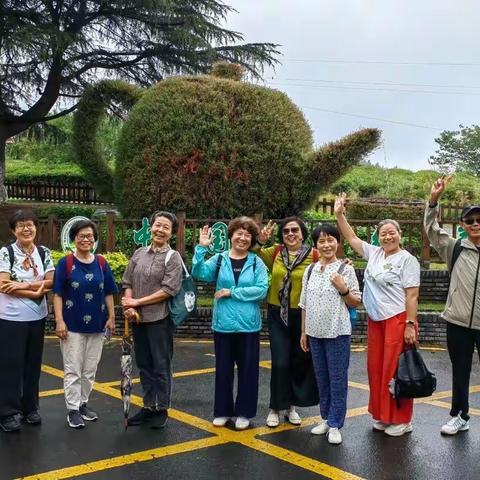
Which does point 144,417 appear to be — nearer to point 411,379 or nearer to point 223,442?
point 223,442

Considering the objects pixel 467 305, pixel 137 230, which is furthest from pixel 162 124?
pixel 467 305

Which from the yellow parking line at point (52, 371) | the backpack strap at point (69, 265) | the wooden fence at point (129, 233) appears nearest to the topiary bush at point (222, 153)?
the wooden fence at point (129, 233)

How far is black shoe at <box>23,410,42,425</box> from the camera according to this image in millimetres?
5035

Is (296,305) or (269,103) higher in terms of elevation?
(269,103)

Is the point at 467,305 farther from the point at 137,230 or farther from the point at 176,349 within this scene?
the point at 137,230

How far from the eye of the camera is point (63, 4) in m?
19.1

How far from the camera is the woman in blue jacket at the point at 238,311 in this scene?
4922mm

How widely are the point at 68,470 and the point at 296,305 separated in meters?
1.91

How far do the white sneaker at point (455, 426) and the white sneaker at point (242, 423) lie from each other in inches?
55.4

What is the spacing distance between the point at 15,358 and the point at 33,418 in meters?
0.49

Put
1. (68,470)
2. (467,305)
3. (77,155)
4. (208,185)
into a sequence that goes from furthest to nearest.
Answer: (77,155), (208,185), (467,305), (68,470)

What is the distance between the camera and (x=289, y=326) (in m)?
5.05

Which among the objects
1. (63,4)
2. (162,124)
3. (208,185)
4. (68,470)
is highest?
(63,4)

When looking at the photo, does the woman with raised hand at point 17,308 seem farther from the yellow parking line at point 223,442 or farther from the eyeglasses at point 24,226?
the yellow parking line at point 223,442
